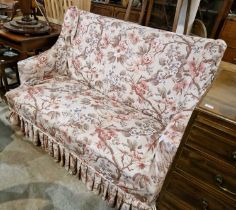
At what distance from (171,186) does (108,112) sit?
58 centimetres

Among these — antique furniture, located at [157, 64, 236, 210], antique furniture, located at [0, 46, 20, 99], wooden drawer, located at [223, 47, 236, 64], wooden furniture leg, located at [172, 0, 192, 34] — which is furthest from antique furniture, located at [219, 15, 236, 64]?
antique furniture, located at [0, 46, 20, 99]

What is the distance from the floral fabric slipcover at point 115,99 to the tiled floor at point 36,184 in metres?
0.07

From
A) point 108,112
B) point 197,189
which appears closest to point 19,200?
point 108,112

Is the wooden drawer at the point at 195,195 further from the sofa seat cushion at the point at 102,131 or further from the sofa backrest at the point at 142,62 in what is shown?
the sofa backrest at the point at 142,62

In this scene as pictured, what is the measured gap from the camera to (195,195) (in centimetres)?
94

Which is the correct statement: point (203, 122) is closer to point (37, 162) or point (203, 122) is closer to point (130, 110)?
point (130, 110)

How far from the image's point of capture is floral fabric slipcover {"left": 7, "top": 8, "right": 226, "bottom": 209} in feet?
3.54

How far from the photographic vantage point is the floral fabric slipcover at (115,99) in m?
1.08

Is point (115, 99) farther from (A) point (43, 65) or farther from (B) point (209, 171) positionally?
(B) point (209, 171)

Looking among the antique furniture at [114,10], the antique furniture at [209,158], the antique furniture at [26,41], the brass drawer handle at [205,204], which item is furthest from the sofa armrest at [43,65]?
the antique furniture at [114,10]

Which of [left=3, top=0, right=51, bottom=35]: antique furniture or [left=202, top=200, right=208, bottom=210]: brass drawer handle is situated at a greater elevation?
[left=3, top=0, right=51, bottom=35]: antique furniture

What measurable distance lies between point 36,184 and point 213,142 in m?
1.10

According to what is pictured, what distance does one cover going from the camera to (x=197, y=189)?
93cm

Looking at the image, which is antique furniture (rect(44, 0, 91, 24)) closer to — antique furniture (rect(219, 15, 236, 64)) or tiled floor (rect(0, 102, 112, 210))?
tiled floor (rect(0, 102, 112, 210))
